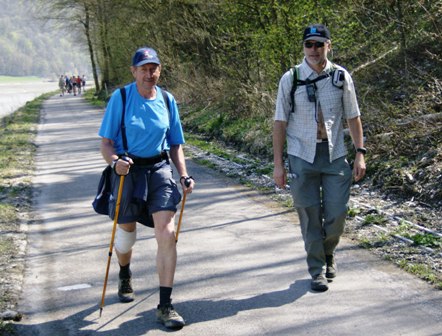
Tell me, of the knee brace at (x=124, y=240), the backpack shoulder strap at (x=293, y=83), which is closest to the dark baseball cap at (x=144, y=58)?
the backpack shoulder strap at (x=293, y=83)

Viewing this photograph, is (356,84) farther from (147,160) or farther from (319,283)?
(147,160)

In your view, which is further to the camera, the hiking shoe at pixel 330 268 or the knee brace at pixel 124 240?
the hiking shoe at pixel 330 268

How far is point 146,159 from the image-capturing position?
Answer: 5238 millimetres

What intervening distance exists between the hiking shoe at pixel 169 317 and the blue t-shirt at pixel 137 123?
112cm

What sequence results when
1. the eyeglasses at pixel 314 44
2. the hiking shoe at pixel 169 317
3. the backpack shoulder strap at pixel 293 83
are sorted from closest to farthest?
the hiking shoe at pixel 169 317 → the eyeglasses at pixel 314 44 → the backpack shoulder strap at pixel 293 83

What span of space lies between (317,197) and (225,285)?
1.08 meters

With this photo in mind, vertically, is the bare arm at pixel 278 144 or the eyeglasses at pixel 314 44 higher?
the eyeglasses at pixel 314 44

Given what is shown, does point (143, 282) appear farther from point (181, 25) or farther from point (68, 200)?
point (181, 25)

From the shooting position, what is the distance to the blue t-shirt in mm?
5141

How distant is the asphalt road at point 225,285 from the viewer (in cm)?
498

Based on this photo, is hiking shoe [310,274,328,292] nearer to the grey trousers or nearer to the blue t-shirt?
the grey trousers

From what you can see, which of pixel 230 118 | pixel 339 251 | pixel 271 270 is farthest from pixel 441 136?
pixel 230 118

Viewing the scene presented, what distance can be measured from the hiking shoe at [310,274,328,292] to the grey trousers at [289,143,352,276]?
1.5 inches

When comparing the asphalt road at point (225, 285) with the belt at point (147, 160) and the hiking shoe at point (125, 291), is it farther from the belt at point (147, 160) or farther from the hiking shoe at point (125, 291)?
the belt at point (147, 160)
